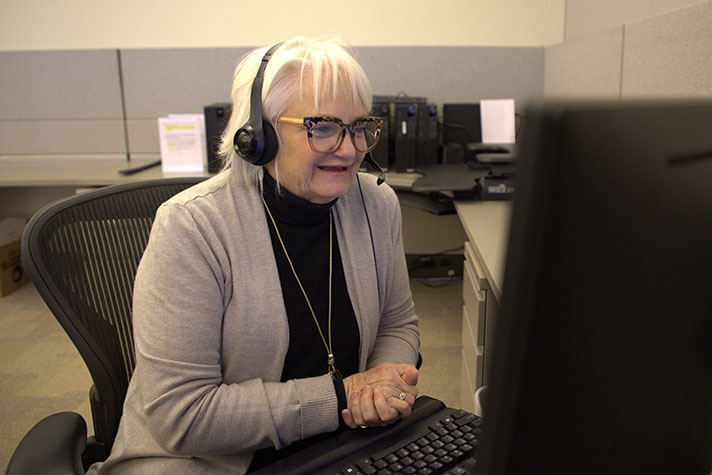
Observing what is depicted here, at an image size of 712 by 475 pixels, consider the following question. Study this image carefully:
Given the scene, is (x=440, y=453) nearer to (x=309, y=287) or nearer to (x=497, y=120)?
(x=309, y=287)

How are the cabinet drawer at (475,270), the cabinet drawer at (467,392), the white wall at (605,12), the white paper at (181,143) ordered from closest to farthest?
the cabinet drawer at (475,270), the cabinet drawer at (467,392), the white wall at (605,12), the white paper at (181,143)

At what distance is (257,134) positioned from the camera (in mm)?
893

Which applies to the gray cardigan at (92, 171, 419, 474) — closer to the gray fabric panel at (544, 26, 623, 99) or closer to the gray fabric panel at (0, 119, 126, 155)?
the gray fabric panel at (544, 26, 623, 99)

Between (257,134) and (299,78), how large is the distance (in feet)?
0.36

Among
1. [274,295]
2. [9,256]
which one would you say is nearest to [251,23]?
[9,256]

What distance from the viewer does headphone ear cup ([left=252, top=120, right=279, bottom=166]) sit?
0.92m

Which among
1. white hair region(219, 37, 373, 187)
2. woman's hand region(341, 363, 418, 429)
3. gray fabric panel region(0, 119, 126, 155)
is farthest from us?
gray fabric panel region(0, 119, 126, 155)

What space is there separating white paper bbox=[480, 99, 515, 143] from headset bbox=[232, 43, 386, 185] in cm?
185

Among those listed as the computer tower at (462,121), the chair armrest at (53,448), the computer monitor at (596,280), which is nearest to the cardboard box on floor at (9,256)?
the computer tower at (462,121)

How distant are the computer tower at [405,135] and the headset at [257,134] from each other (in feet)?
5.43

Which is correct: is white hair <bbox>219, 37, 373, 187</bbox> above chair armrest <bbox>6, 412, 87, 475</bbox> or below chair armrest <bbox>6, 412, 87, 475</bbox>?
above

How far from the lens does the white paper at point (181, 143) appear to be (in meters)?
2.67

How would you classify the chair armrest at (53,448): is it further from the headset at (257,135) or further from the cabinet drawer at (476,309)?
the cabinet drawer at (476,309)

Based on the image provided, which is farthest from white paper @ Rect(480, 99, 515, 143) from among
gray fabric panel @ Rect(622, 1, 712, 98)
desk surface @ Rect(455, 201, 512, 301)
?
gray fabric panel @ Rect(622, 1, 712, 98)
